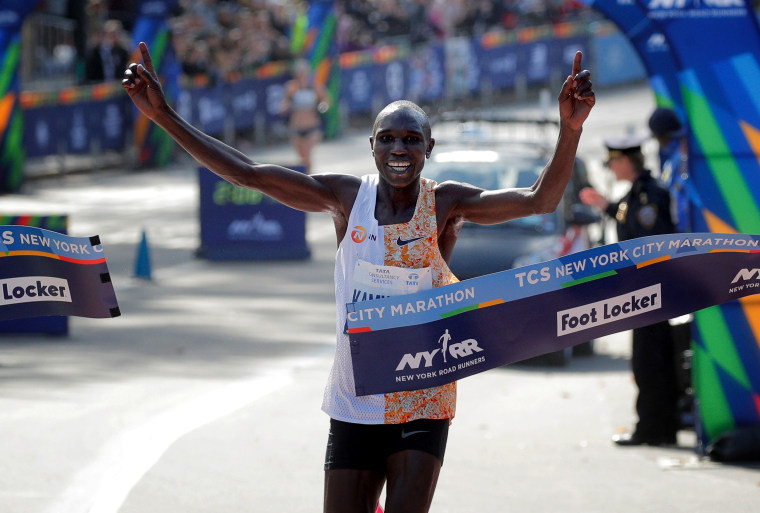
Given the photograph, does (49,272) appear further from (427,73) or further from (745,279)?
(427,73)

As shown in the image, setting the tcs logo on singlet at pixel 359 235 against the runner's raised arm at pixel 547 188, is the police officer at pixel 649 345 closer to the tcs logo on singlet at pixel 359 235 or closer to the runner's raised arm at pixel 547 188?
the runner's raised arm at pixel 547 188

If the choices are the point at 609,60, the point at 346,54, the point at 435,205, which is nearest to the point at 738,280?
the point at 435,205

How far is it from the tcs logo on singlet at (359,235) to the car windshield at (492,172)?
740 cm

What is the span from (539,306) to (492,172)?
7.44 meters

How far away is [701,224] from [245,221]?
9099mm

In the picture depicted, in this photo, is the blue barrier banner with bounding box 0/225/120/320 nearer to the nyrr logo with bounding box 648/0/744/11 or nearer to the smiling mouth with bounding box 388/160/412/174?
the smiling mouth with bounding box 388/160/412/174

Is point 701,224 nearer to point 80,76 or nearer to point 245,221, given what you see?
point 245,221

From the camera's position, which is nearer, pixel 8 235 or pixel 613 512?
pixel 8 235

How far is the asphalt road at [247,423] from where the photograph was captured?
7469 mm

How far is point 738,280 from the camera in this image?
577 cm

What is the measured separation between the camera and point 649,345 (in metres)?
8.89

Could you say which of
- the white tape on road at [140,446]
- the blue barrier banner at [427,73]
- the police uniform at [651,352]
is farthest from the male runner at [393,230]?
the blue barrier banner at [427,73]

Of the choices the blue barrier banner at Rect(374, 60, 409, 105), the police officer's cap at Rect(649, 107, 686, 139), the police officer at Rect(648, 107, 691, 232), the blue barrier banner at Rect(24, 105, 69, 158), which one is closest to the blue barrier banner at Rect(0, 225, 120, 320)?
the police officer at Rect(648, 107, 691, 232)

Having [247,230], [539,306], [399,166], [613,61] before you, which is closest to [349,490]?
[539,306]
